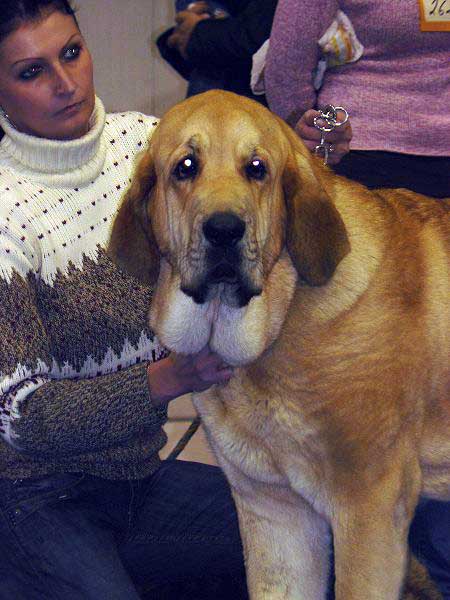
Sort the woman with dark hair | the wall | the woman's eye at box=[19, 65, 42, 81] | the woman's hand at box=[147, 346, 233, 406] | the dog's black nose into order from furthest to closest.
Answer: the wall → the woman's eye at box=[19, 65, 42, 81] → the woman with dark hair → the woman's hand at box=[147, 346, 233, 406] → the dog's black nose

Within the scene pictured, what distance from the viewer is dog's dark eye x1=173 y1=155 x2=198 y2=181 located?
173 centimetres

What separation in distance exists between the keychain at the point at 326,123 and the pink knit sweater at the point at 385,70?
14cm

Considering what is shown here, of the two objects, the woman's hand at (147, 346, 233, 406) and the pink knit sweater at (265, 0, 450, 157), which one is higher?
the pink knit sweater at (265, 0, 450, 157)

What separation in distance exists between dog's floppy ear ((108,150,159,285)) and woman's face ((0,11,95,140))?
0.32 metres

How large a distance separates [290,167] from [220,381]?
459 mm

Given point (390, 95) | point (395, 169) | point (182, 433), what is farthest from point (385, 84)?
point (182, 433)

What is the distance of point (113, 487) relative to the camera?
7.29 ft

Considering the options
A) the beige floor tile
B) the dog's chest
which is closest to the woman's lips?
the dog's chest

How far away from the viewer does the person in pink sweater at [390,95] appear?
2.18m

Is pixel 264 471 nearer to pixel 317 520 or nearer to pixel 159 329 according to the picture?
pixel 317 520

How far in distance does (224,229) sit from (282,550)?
32.5 inches

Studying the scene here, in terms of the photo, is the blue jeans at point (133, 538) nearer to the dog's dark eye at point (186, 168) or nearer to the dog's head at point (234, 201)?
the dog's head at point (234, 201)

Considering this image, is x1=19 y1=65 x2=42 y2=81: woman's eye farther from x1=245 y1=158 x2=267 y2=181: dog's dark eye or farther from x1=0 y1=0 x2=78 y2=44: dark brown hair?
x1=245 y1=158 x2=267 y2=181: dog's dark eye

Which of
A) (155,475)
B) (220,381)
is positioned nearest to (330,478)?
(220,381)
